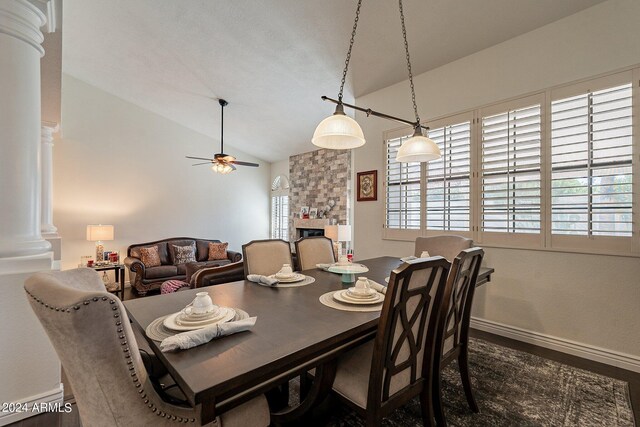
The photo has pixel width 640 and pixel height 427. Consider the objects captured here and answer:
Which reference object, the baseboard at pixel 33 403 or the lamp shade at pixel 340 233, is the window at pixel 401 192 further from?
the baseboard at pixel 33 403

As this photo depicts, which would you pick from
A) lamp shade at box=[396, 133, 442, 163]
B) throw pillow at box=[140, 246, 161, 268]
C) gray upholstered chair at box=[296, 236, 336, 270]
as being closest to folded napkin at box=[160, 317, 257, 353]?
gray upholstered chair at box=[296, 236, 336, 270]

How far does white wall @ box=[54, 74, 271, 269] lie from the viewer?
16.7 feet

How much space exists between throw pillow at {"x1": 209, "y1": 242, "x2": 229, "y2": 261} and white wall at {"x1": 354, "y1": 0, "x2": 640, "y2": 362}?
4775mm

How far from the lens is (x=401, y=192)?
12.6 feet

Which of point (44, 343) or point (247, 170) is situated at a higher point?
point (247, 170)

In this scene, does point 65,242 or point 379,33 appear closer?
point 379,33

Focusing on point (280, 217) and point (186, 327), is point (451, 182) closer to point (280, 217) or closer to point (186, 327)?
point (186, 327)

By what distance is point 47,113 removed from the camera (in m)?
3.52

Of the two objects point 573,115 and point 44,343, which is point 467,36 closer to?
point 573,115

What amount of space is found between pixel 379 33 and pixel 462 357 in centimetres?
314

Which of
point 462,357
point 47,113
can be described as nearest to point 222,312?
point 462,357

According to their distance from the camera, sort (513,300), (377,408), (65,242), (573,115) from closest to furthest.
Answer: (377,408), (573,115), (513,300), (65,242)

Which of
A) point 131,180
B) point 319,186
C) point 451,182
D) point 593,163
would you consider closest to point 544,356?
point 593,163

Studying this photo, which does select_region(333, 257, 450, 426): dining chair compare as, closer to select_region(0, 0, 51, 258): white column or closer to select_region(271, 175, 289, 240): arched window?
select_region(0, 0, 51, 258): white column
